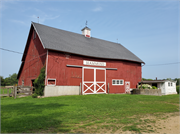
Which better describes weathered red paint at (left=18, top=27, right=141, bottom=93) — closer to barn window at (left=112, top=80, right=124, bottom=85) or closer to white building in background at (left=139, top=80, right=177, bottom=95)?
barn window at (left=112, top=80, right=124, bottom=85)

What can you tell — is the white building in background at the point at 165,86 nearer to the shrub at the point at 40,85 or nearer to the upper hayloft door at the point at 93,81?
A: the upper hayloft door at the point at 93,81

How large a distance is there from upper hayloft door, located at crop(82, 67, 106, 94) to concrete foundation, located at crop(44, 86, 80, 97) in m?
1.12

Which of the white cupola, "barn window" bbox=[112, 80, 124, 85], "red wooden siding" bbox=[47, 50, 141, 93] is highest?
the white cupola

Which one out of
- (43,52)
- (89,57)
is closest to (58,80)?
(43,52)

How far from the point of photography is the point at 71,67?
1730cm

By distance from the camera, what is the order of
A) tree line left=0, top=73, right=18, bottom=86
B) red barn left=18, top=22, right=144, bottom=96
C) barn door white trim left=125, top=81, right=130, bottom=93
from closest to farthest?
red barn left=18, top=22, right=144, bottom=96 < barn door white trim left=125, top=81, right=130, bottom=93 < tree line left=0, top=73, right=18, bottom=86

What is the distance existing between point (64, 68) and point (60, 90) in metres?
2.58

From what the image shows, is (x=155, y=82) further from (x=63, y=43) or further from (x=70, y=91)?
(x=63, y=43)

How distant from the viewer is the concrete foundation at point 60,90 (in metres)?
15.2

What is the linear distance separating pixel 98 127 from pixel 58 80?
38.5 ft

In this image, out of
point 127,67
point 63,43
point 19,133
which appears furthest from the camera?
point 127,67

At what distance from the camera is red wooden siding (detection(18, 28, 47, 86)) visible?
17.2 m

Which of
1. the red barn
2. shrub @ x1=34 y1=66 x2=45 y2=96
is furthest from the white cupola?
shrub @ x1=34 y1=66 x2=45 y2=96

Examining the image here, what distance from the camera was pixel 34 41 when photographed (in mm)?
19562
